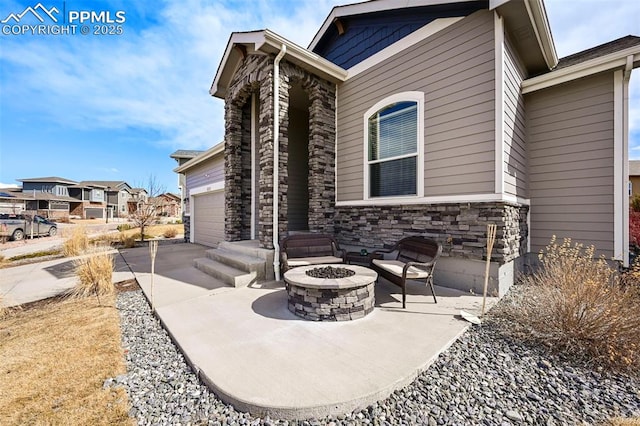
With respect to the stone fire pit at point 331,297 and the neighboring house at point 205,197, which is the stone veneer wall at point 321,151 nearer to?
the stone fire pit at point 331,297

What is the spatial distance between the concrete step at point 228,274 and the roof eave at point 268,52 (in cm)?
437

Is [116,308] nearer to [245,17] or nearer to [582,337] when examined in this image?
[582,337]

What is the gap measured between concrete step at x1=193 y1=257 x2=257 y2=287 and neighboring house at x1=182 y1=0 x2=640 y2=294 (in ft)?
2.42

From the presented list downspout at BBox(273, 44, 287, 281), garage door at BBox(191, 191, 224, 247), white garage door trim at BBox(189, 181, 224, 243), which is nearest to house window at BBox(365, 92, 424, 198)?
downspout at BBox(273, 44, 287, 281)

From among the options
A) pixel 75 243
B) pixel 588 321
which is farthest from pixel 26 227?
pixel 588 321

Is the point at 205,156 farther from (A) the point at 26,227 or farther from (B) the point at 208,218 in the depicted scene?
(A) the point at 26,227

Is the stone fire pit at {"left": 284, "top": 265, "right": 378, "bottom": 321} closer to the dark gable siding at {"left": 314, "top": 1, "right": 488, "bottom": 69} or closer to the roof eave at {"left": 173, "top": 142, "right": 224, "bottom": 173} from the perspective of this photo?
the dark gable siding at {"left": 314, "top": 1, "right": 488, "bottom": 69}

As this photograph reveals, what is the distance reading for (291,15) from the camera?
20.8ft

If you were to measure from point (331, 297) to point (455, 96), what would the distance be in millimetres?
4025

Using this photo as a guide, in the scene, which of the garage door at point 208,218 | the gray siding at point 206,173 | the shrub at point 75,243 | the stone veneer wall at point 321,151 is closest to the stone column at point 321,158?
the stone veneer wall at point 321,151

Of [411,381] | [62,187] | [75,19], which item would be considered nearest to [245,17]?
[75,19]

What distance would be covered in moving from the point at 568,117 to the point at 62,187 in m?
51.0

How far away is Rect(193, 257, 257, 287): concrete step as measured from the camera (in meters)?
4.67

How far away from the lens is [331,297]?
324 centimetres
